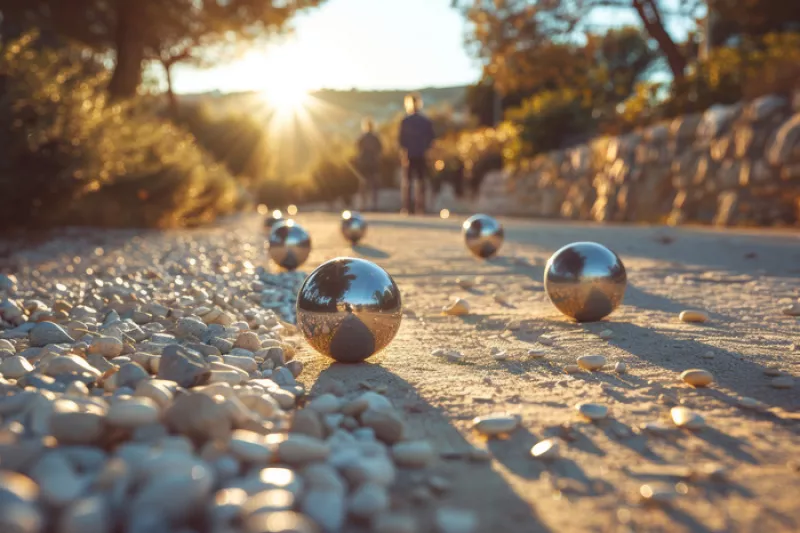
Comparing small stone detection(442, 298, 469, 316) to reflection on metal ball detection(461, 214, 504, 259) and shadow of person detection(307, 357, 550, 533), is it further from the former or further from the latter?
reflection on metal ball detection(461, 214, 504, 259)

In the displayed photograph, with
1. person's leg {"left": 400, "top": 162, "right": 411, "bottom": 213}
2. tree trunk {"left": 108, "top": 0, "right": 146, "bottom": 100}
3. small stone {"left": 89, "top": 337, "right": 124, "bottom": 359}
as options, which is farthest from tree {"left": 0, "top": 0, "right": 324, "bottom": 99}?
small stone {"left": 89, "top": 337, "right": 124, "bottom": 359}

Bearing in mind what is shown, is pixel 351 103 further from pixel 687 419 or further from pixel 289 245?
pixel 687 419

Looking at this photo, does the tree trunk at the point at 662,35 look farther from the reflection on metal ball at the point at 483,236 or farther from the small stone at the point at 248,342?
the small stone at the point at 248,342

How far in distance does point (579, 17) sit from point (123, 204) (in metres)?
11.4

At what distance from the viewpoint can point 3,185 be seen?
265 inches

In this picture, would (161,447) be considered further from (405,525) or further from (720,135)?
(720,135)

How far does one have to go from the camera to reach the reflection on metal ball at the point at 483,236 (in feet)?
21.9

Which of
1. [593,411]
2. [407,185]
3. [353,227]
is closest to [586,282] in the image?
[593,411]

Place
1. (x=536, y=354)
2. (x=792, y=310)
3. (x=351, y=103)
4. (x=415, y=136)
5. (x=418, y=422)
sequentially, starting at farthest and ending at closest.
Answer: (x=351, y=103), (x=415, y=136), (x=792, y=310), (x=536, y=354), (x=418, y=422)

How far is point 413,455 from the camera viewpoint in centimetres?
183

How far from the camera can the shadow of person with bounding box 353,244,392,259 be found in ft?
23.5

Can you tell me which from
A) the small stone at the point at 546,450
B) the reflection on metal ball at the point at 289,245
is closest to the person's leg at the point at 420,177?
the reflection on metal ball at the point at 289,245

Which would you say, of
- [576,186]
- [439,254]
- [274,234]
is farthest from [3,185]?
[576,186]

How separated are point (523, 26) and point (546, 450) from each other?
1630 cm
